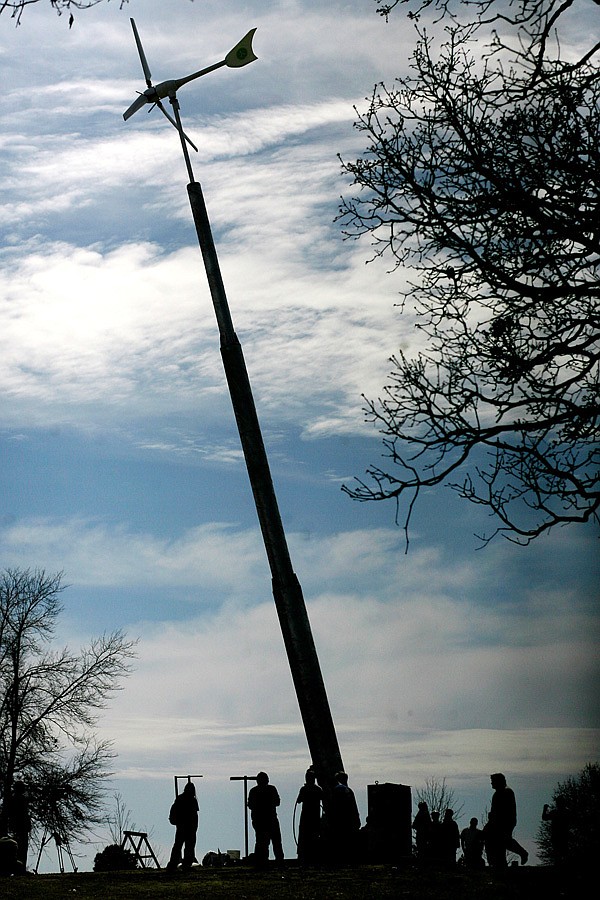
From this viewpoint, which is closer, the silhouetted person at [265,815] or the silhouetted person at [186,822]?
the silhouetted person at [265,815]

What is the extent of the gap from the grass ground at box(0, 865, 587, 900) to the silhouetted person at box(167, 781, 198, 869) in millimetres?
1671

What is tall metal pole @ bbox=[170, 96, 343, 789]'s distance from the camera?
1605 cm

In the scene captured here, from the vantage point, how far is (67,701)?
133ft

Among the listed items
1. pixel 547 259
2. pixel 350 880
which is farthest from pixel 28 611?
pixel 547 259

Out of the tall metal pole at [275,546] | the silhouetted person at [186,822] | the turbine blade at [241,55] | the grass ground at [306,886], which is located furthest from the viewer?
the turbine blade at [241,55]

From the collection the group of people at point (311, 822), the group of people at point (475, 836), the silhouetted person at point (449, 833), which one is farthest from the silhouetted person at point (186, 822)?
the silhouetted person at point (449, 833)

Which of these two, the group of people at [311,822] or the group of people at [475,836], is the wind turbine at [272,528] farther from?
the group of people at [475,836]

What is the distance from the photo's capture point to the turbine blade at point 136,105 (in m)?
20.7

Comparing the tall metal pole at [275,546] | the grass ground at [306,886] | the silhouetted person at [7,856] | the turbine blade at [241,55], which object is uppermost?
the turbine blade at [241,55]

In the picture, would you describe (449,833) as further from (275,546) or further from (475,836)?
(275,546)

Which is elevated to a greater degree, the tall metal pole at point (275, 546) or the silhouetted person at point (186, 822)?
the tall metal pole at point (275, 546)

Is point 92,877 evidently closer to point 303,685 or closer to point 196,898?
point 303,685

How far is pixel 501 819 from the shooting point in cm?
1620

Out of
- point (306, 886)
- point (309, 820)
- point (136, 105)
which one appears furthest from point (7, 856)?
point (136, 105)
